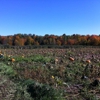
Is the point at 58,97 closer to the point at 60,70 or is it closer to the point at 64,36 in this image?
the point at 60,70

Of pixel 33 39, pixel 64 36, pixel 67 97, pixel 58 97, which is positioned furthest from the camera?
pixel 64 36

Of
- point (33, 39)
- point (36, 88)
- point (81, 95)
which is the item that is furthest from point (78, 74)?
point (33, 39)

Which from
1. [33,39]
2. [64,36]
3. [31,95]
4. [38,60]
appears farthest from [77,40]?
[31,95]

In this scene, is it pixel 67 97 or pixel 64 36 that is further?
pixel 64 36

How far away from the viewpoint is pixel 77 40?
230 ft

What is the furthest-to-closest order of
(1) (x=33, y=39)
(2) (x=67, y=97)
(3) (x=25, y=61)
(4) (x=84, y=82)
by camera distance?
1. (1) (x=33, y=39)
2. (3) (x=25, y=61)
3. (4) (x=84, y=82)
4. (2) (x=67, y=97)

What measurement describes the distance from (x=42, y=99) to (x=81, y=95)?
96 centimetres

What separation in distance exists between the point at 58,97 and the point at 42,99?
32cm

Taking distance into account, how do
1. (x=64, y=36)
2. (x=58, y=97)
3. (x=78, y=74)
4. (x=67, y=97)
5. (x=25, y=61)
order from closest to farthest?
(x=58, y=97), (x=67, y=97), (x=78, y=74), (x=25, y=61), (x=64, y=36)

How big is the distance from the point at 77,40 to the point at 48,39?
33.8 feet

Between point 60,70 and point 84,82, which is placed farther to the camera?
point 60,70

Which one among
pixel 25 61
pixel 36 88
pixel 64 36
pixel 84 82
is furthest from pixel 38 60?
pixel 64 36

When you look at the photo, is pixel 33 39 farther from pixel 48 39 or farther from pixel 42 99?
pixel 42 99

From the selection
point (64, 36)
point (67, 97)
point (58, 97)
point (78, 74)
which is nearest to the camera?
point (58, 97)
